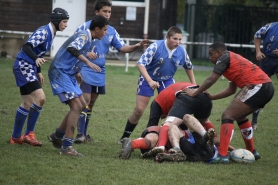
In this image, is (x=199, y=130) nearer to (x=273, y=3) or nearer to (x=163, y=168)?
(x=163, y=168)

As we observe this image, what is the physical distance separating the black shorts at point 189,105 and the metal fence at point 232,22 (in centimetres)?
1618

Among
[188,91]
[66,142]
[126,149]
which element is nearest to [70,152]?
[66,142]

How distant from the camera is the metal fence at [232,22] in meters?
23.8

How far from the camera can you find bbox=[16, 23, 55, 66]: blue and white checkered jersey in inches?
307

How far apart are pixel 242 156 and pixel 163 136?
1003mm

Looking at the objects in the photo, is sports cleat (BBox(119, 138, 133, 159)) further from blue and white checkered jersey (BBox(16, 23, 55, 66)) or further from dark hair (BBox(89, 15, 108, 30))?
blue and white checkered jersey (BBox(16, 23, 55, 66))

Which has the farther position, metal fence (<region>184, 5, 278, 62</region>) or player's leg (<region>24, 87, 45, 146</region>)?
metal fence (<region>184, 5, 278, 62</region>)

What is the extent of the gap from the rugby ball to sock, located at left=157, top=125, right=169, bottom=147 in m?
0.87

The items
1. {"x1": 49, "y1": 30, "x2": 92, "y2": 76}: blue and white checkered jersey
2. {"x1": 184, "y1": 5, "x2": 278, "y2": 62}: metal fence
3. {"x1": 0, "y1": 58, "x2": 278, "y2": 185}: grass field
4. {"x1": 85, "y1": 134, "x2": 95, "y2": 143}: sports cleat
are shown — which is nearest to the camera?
{"x1": 0, "y1": 58, "x2": 278, "y2": 185}: grass field

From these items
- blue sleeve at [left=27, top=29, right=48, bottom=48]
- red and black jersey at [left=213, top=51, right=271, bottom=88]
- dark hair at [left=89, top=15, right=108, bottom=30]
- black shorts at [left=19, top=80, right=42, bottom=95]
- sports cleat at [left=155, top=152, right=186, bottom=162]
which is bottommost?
sports cleat at [left=155, top=152, right=186, bottom=162]

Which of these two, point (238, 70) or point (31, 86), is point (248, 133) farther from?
point (31, 86)

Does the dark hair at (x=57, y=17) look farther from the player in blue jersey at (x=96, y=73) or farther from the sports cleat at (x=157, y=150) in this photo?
the sports cleat at (x=157, y=150)

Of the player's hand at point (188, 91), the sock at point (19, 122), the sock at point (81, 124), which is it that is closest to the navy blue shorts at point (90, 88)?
the sock at point (81, 124)

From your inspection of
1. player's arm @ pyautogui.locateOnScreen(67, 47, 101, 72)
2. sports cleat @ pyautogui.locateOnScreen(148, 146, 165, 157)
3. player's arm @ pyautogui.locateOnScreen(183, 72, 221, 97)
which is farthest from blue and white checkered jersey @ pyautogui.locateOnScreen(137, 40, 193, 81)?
sports cleat @ pyautogui.locateOnScreen(148, 146, 165, 157)
